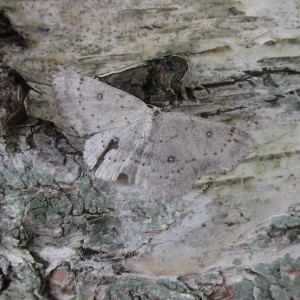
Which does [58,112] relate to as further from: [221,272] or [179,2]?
[221,272]

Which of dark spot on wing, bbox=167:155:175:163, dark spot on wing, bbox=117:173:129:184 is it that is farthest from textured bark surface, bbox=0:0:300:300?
dark spot on wing, bbox=167:155:175:163

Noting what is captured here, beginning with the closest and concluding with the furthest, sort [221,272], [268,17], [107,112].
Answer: [268,17] → [221,272] → [107,112]

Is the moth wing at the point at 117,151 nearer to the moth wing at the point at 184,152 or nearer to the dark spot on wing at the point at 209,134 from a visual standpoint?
the moth wing at the point at 184,152

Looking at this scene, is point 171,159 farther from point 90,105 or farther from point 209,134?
point 90,105

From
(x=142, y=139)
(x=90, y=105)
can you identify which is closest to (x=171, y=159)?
(x=142, y=139)

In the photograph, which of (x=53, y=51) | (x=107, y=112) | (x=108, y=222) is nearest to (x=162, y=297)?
(x=108, y=222)

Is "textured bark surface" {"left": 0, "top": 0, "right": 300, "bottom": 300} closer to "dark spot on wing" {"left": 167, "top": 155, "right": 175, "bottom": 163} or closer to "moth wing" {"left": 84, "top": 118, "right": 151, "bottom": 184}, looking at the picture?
"moth wing" {"left": 84, "top": 118, "right": 151, "bottom": 184}
